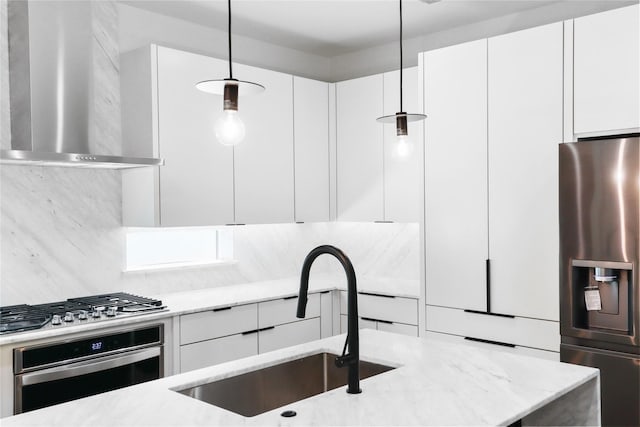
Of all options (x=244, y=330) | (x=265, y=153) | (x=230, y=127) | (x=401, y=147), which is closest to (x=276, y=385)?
(x=230, y=127)

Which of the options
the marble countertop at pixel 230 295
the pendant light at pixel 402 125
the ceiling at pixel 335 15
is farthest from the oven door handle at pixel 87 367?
the ceiling at pixel 335 15

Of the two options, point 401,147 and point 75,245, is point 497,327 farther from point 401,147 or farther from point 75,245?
point 75,245

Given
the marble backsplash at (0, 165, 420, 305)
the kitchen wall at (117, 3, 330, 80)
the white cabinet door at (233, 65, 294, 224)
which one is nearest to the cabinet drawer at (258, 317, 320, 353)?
the marble backsplash at (0, 165, 420, 305)

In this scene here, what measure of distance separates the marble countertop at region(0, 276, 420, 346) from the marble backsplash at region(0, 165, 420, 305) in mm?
130

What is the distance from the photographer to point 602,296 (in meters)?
2.99

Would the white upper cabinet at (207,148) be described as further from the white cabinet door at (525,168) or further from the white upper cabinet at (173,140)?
the white cabinet door at (525,168)

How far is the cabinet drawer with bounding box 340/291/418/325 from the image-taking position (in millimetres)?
3973

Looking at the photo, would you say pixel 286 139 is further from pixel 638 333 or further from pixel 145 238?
pixel 638 333

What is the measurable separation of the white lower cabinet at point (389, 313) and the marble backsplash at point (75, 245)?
0.62m

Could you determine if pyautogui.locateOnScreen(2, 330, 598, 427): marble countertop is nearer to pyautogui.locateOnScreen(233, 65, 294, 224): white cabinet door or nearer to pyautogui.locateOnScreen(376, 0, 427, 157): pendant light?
pyautogui.locateOnScreen(376, 0, 427, 157): pendant light

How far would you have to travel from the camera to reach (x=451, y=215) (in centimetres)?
370

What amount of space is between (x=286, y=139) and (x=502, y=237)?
5.69 ft

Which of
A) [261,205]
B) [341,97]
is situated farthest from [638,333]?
[341,97]

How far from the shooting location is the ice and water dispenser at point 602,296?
114 inches
